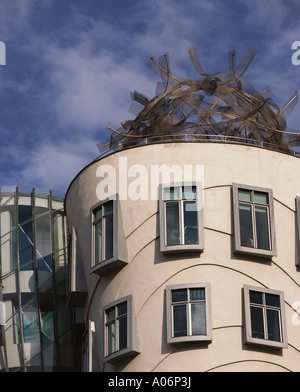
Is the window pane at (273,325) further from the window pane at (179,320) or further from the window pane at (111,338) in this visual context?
the window pane at (111,338)

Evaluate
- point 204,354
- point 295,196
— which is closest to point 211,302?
point 204,354

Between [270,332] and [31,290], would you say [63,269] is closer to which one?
[31,290]

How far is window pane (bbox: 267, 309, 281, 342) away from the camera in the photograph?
26047mm

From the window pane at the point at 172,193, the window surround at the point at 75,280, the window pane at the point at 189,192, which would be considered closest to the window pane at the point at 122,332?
the window surround at the point at 75,280

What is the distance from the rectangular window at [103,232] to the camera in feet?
90.6

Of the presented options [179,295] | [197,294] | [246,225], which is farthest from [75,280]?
[246,225]

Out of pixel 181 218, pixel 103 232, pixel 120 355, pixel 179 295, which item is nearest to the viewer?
pixel 120 355

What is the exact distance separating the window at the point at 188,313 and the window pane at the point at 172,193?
2.55 m

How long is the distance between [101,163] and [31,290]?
22.8 feet

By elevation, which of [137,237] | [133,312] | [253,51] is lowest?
[133,312]

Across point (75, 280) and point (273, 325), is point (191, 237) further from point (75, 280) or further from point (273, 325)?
point (75, 280)

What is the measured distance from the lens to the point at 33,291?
34.0 metres

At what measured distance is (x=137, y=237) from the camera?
1079 inches

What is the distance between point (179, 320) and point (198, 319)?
493mm
